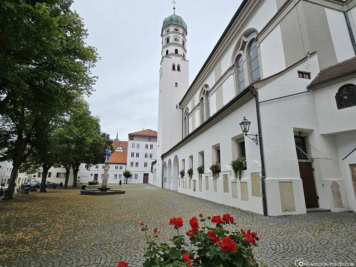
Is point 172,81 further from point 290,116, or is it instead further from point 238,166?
point 290,116

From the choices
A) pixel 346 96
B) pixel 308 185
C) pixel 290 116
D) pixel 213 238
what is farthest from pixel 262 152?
pixel 213 238

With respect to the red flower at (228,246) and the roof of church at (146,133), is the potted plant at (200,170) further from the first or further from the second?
the roof of church at (146,133)

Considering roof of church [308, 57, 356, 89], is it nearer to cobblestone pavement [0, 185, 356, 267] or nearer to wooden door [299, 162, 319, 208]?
wooden door [299, 162, 319, 208]

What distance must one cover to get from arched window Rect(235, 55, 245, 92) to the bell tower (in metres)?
16.6

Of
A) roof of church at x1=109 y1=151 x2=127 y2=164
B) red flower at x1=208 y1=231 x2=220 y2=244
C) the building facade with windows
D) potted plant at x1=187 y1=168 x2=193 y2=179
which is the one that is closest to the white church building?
potted plant at x1=187 y1=168 x2=193 y2=179

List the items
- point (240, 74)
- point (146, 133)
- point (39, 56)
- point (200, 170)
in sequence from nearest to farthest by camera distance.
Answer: point (39, 56) < point (200, 170) < point (240, 74) < point (146, 133)

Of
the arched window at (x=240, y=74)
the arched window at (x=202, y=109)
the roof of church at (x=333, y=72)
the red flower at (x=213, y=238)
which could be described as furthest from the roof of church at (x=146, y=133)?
the red flower at (x=213, y=238)

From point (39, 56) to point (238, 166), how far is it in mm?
9468

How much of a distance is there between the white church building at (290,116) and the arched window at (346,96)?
3 cm

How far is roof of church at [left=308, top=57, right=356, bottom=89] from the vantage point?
7502mm

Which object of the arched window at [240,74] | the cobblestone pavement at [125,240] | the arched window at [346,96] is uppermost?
the arched window at [240,74]

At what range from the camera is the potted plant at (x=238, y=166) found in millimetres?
9021

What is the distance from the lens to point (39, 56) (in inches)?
274

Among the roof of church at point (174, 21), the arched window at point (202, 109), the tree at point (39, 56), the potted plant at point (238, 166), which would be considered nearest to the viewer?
the tree at point (39, 56)
